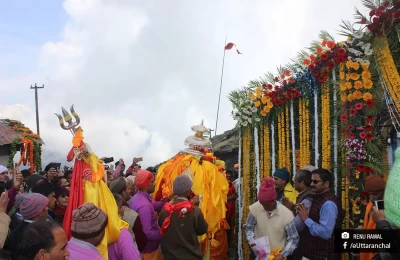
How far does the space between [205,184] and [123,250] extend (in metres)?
3.59

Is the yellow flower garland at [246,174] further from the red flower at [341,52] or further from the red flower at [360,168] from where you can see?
the red flower at [360,168]

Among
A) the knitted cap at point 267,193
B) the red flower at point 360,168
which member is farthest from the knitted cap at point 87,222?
the red flower at point 360,168

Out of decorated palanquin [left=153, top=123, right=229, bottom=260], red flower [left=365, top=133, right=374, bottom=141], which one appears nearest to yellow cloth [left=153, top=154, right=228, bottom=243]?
decorated palanquin [left=153, top=123, right=229, bottom=260]

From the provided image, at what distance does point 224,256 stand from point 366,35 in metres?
4.62

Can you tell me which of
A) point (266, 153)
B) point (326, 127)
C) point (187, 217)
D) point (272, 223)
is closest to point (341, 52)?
point (326, 127)

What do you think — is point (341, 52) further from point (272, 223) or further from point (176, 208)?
point (176, 208)

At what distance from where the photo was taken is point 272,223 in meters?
5.22

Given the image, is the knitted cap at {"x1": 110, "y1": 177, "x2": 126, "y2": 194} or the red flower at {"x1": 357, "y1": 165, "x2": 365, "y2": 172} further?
the red flower at {"x1": 357, "y1": 165, "x2": 365, "y2": 172}

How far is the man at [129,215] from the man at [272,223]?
1.31 meters

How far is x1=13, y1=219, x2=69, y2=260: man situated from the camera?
2.62 meters

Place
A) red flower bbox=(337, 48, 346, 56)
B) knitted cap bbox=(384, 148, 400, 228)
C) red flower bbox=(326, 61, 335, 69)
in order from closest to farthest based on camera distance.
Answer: knitted cap bbox=(384, 148, 400, 228)
red flower bbox=(337, 48, 346, 56)
red flower bbox=(326, 61, 335, 69)

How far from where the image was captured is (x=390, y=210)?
6.21ft

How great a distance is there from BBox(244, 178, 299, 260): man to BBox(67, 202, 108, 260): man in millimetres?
2305

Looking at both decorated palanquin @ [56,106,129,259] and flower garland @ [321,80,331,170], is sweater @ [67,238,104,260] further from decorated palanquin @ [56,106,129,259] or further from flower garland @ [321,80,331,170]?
flower garland @ [321,80,331,170]
